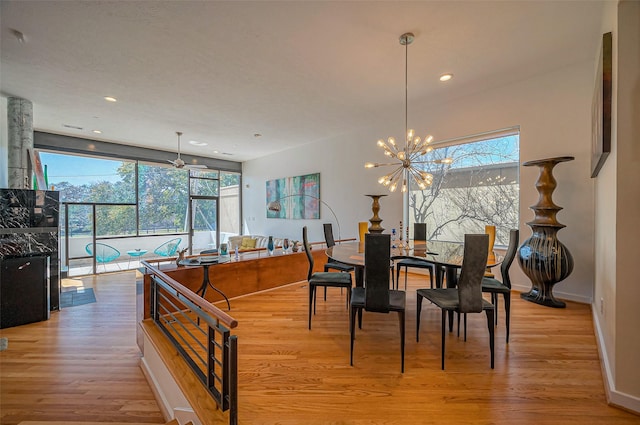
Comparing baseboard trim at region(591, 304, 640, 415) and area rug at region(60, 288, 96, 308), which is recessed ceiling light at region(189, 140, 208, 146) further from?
baseboard trim at region(591, 304, 640, 415)

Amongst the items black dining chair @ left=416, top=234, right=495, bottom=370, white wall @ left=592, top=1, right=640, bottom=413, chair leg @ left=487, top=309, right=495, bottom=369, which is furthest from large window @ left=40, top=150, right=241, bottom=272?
white wall @ left=592, top=1, right=640, bottom=413

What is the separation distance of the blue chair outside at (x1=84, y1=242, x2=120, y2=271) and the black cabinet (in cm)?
269

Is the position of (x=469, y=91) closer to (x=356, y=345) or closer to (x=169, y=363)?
(x=356, y=345)

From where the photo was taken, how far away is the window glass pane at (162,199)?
22.9 ft

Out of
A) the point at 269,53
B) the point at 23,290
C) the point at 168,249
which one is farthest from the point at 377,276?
the point at 168,249

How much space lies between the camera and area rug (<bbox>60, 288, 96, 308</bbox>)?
4.11m

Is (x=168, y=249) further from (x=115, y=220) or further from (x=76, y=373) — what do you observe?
(x=76, y=373)

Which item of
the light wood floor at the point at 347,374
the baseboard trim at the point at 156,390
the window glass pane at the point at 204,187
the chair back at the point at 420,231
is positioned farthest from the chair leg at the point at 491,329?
the window glass pane at the point at 204,187

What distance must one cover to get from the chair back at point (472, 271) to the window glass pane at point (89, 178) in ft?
24.4

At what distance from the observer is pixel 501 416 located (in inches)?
64.7

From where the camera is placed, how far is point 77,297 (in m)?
4.40

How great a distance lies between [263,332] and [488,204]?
3821 mm

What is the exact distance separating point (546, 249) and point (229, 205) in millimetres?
8096

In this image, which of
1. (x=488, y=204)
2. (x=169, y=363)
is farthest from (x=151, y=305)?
(x=488, y=204)
